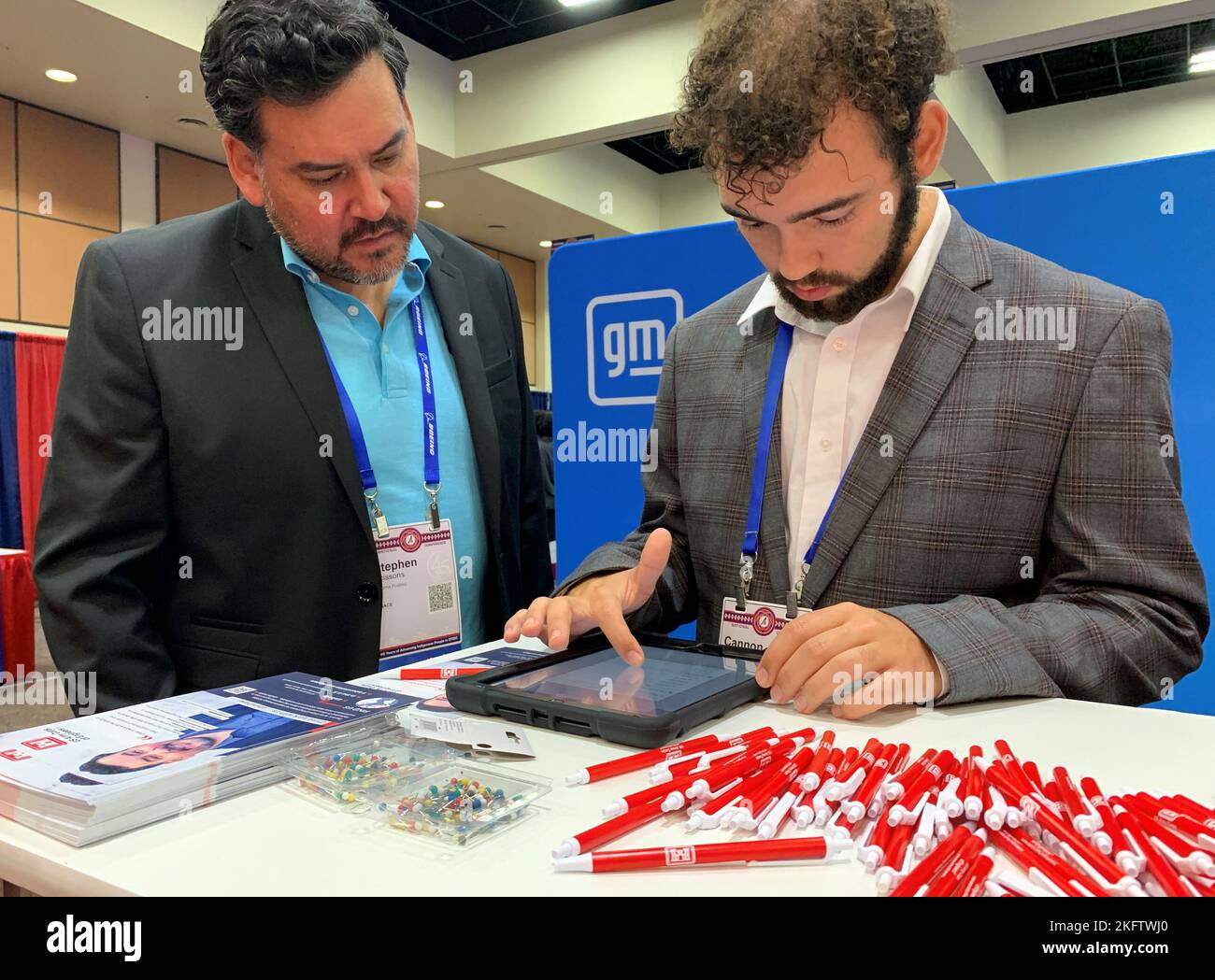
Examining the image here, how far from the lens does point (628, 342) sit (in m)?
2.37

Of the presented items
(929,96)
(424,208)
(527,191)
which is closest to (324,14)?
(929,96)

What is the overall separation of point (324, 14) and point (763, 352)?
3.03 feet

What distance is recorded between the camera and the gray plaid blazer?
1.02 metres

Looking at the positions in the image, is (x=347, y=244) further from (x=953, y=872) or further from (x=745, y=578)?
(x=953, y=872)

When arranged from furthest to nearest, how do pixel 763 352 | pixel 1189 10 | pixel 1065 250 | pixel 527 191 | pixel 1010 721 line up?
pixel 527 191, pixel 1189 10, pixel 1065 250, pixel 763 352, pixel 1010 721

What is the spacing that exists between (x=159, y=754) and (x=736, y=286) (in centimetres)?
173

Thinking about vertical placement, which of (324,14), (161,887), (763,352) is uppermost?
(324,14)

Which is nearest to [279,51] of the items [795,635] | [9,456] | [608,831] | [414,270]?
Result: [414,270]

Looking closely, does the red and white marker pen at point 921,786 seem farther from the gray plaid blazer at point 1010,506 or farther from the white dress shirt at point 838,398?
the white dress shirt at point 838,398

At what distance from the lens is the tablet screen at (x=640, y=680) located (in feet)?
3.01

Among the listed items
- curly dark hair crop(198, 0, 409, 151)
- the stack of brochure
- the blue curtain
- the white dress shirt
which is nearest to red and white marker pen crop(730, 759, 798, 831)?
the stack of brochure

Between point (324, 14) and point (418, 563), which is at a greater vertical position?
point (324, 14)

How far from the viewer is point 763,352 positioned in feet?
4.61

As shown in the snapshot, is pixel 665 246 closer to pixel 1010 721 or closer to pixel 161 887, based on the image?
pixel 1010 721
